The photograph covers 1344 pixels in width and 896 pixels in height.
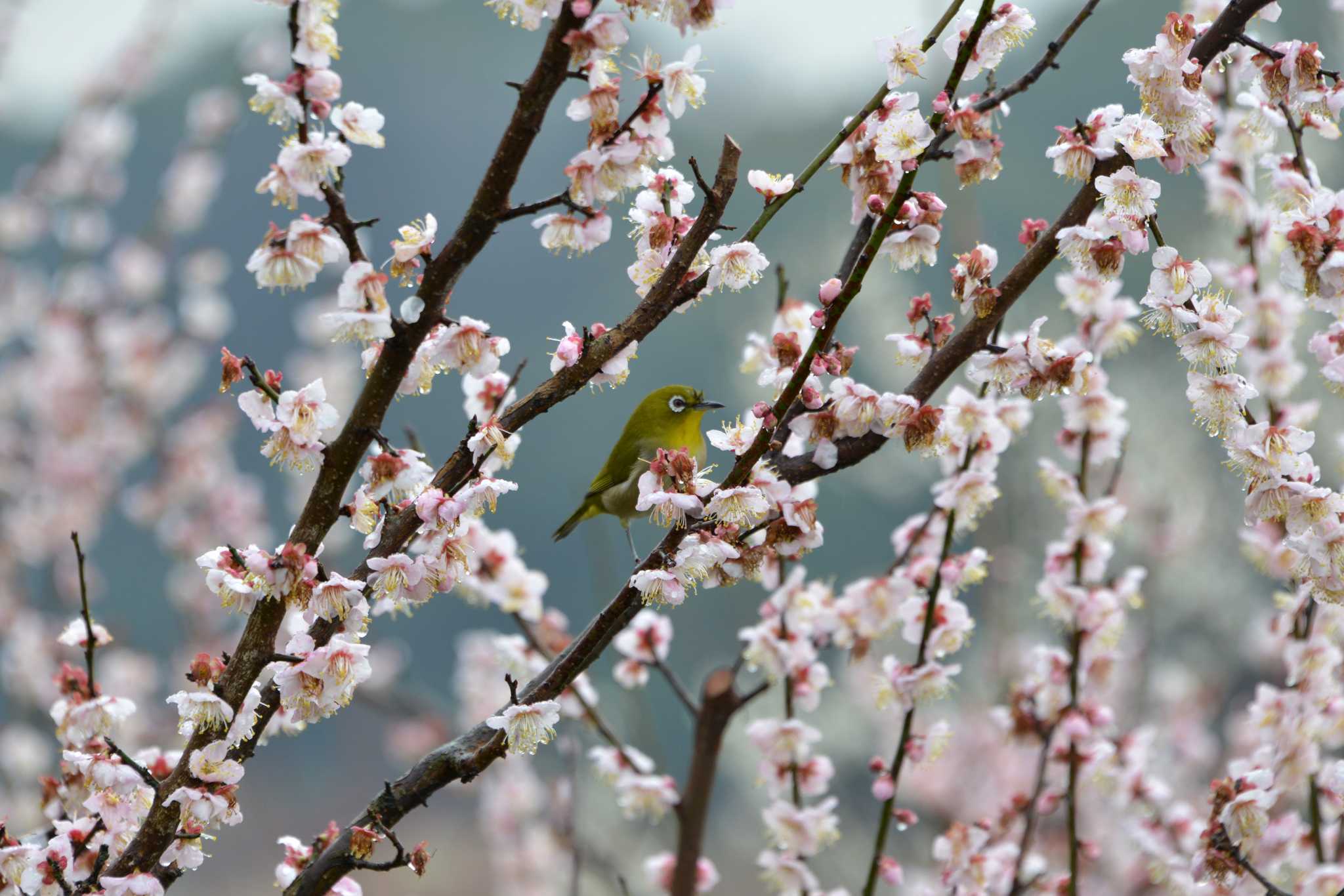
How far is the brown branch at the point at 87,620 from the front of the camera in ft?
4.45

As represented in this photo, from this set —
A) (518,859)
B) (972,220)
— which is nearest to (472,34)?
(518,859)

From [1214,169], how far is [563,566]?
4.84 m

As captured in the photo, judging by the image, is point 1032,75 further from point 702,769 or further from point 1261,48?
point 702,769

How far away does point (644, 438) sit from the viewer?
2.63 m

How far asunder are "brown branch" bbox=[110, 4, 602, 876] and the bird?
1.27 m

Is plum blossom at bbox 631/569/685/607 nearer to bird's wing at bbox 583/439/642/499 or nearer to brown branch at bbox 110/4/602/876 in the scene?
brown branch at bbox 110/4/602/876

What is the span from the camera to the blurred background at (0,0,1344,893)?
5.64m

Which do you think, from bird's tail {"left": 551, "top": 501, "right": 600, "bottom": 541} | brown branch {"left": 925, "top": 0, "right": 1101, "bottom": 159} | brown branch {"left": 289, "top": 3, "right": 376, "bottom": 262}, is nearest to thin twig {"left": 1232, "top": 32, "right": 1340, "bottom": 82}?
brown branch {"left": 925, "top": 0, "right": 1101, "bottom": 159}

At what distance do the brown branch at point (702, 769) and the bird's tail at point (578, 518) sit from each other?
68 centimetres

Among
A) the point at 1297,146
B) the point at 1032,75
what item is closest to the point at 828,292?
the point at 1032,75

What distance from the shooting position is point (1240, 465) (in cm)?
156

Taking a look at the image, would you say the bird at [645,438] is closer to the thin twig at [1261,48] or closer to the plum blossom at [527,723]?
the plum blossom at [527,723]

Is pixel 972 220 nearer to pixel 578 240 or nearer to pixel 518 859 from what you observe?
pixel 578 240

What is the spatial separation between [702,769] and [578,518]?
839 millimetres
